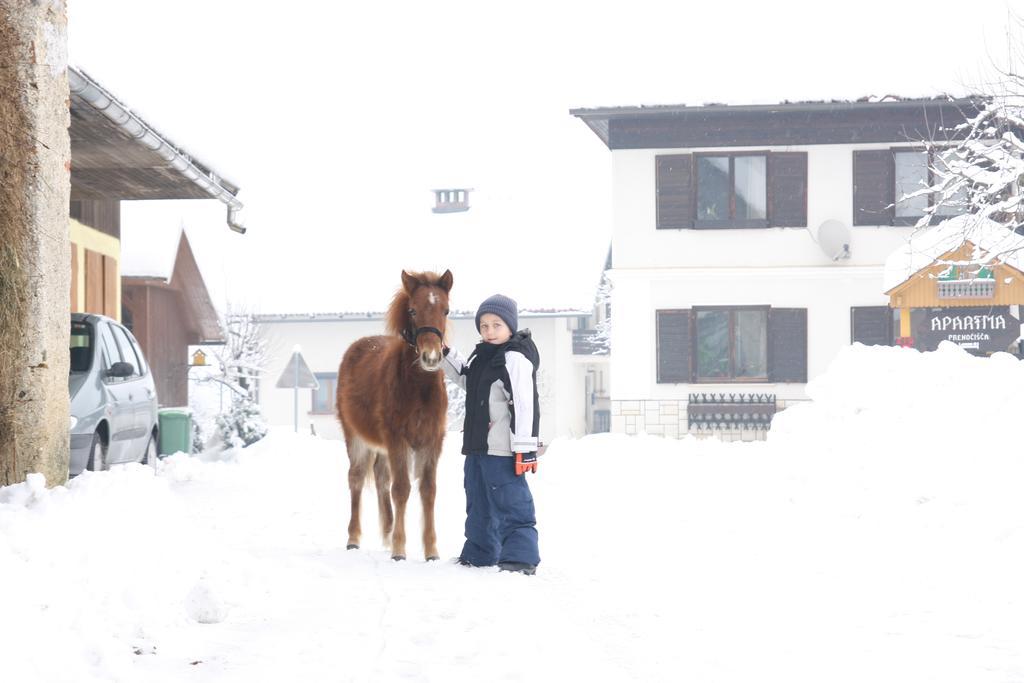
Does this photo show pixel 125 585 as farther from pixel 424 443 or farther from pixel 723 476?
pixel 723 476

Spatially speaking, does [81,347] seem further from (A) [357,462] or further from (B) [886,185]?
(B) [886,185]

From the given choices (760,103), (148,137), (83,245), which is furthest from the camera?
(760,103)

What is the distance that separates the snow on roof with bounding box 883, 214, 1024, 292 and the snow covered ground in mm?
4300

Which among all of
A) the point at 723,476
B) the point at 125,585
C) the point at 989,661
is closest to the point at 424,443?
the point at 125,585

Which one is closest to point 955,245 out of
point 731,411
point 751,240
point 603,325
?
point 751,240

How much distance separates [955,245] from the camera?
16.2 meters

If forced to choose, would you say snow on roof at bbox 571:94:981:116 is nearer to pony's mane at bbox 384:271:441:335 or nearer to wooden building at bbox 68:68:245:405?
wooden building at bbox 68:68:245:405

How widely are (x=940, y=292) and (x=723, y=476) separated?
7.52m

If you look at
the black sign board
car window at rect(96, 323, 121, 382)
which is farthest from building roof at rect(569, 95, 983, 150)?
car window at rect(96, 323, 121, 382)

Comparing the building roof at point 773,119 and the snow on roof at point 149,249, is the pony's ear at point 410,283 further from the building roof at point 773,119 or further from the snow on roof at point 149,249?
the building roof at point 773,119

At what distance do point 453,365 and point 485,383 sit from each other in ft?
0.96

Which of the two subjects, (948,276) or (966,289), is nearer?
(948,276)

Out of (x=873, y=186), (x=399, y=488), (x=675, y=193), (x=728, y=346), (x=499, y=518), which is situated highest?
(x=873, y=186)

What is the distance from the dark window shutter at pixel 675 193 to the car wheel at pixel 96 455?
15.3 meters
